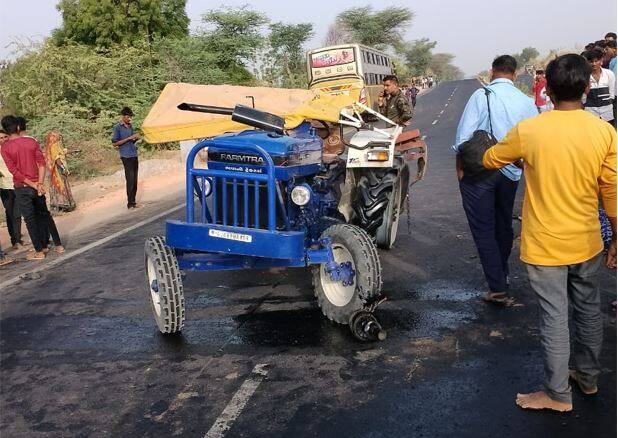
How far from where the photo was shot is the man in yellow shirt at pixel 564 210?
3105 mm

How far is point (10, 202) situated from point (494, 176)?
7104 mm

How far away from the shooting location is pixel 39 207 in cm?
824

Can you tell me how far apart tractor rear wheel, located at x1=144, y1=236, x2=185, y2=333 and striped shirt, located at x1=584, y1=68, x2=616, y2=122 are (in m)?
6.07

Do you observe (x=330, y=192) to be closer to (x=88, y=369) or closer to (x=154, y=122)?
(x=154, y=122)

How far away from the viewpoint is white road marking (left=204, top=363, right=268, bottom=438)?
340 centimetres

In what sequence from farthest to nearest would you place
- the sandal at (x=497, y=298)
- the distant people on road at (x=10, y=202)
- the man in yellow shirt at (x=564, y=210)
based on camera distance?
the distant people on road at (x=10, y=202), the sandal at (x=497, y=298), the man in yellow shirt at (x=564, y=210)

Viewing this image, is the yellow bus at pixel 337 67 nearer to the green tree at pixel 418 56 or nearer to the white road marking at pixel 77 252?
the white road marking at pixel 77 252

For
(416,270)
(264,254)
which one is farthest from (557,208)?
(416,270)

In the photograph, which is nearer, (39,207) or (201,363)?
(201,363)

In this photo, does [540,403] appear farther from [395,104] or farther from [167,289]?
[395,104]

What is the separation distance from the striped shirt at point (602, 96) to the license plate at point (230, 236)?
18.6 feet

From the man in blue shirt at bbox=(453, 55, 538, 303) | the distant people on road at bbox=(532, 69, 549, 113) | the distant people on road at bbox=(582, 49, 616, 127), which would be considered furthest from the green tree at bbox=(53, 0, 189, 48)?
the man in blue shirt at bbox=(453, 55, 538, 303)

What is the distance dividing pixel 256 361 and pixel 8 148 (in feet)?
17.7

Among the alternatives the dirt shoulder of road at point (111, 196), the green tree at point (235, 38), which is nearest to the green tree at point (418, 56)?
the green tree at point (235, 38)
